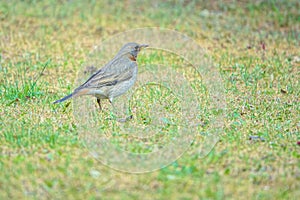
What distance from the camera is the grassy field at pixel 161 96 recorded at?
4645 millimetres

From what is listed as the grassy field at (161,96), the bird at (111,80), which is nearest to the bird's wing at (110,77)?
the bird at (111,80)

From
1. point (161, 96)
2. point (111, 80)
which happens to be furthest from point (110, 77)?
point (161, 96)

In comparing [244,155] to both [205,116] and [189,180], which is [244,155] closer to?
[189,180]

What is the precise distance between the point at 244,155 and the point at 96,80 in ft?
6.17

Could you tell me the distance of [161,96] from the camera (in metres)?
7.13

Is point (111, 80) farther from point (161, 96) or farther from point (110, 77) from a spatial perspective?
point (161, 96)

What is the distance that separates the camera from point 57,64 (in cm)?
850

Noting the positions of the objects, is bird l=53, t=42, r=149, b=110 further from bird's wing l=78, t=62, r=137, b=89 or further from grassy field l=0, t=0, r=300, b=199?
grassy field l=0, t=0, r=300, b=199

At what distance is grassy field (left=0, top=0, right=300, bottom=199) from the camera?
15.2ft

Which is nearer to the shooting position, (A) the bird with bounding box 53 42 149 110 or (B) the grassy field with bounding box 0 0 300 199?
(B) the grassy field with bounding box 0 0 300 199

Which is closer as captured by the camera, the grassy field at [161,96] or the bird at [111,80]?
the grassy field at [161,96]

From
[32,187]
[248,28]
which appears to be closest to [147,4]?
[248,28]

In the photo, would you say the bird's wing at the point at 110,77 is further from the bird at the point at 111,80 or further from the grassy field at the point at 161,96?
the grassy field at the point at 161,96

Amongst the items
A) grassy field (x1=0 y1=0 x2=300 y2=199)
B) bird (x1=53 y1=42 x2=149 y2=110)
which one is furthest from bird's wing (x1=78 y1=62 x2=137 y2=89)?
grassy field (x1=0 y1=0 x2=300 y2=199)
